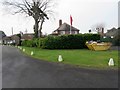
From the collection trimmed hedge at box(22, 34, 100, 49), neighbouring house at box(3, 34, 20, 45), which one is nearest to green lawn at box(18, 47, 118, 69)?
trimmed hedge at box(22, 34, 100, 49)

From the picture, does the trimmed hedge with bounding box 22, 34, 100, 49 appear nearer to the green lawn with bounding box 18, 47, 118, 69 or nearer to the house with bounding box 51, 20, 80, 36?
the green lawn with bounding box 18, 47, 118, 69

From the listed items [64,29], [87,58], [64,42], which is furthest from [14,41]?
[87,58]

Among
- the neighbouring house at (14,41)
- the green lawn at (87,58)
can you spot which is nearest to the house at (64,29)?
the neighbouring house at (14,41)

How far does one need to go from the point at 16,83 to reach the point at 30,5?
4404cm

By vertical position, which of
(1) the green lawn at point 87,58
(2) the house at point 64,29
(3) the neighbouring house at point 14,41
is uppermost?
(2) the house at point 64,29

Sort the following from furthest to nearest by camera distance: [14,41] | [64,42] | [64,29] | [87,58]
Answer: [14,41]
[64,29]
[64,42]
[87,58]

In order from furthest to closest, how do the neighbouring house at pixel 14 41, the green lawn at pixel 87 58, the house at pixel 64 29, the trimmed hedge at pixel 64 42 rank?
the house at pixel 64 29 < the neighbouring house at pixel 14 41 < the trimmed hedge at pixel 64 42 < the green lawn at pixel 87 58

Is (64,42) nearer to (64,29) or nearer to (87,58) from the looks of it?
(87,58)

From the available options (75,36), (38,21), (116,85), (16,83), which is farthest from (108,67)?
(38,21)

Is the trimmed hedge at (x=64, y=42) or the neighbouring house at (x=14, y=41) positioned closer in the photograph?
the trimmed hedge at (x=64, y=42)

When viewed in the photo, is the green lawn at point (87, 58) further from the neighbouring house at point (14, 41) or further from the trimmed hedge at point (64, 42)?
the neighbouring house at point (14, 41)

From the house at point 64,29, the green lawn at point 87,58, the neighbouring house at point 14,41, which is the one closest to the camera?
the green lawn at point 87,58

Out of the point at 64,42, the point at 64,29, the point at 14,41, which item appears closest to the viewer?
the point at 64,42

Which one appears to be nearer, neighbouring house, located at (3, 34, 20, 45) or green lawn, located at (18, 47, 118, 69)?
green lawn, located at (18, 47, 118, 69)
